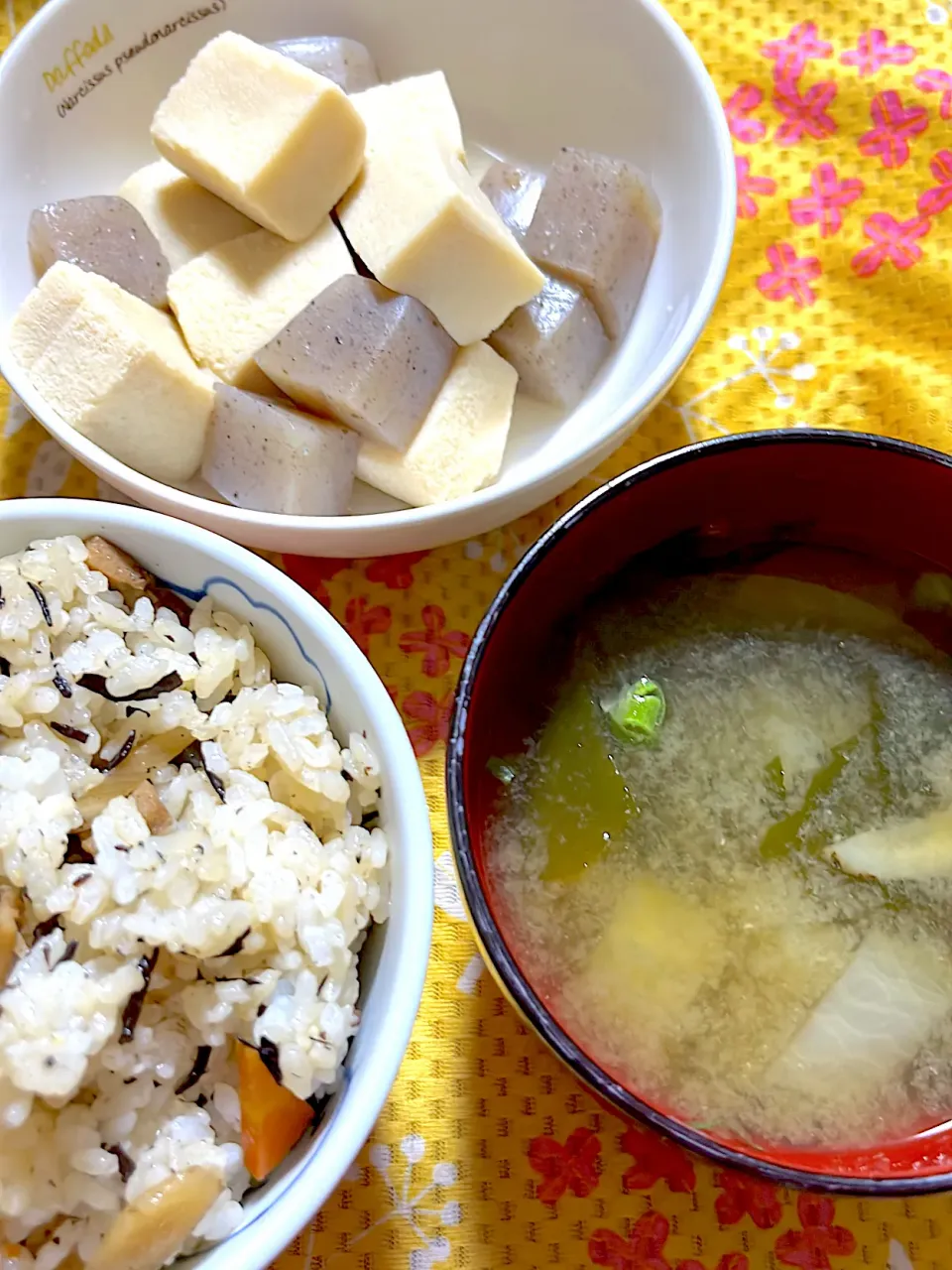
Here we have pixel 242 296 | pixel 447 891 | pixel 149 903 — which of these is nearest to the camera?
pixel 149 903

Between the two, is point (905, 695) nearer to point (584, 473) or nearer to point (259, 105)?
point (584, 473)

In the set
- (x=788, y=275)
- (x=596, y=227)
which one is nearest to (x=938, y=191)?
(x=788, y=275)

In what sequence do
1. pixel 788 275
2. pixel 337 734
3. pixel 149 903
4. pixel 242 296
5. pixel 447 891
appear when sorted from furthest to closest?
1. pixel 788 275
2. pixel 242 296
3. pixel 447 891
4. pixel 337 734
5. pixel 149 903

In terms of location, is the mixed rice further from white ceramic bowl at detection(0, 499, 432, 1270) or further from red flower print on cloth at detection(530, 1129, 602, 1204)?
red flower print on cloth at detection(530, 1129, 602, 1204)

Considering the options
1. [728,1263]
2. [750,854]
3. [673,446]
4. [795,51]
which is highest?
[795,51]

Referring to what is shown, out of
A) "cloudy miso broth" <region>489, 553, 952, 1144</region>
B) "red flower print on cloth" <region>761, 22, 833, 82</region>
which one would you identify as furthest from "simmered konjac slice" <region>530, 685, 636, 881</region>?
"red flower print on cloth" <region>761, 22, 833, 82</region>

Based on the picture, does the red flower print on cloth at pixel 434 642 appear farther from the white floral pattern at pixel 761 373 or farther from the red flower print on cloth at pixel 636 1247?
the red flower print on cloth at pixel 636 1247

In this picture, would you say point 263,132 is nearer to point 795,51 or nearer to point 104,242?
point 104,242
